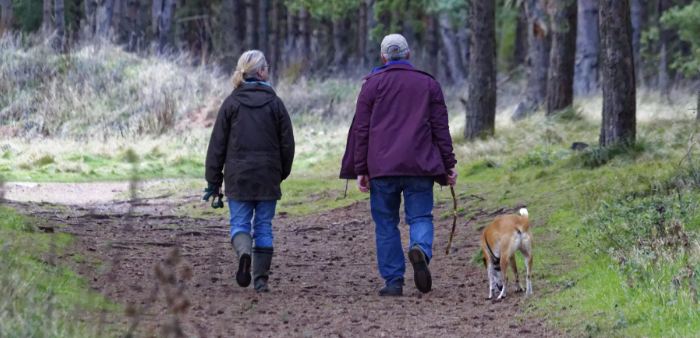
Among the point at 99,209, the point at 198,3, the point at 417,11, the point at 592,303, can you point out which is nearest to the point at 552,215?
the point at 592,303

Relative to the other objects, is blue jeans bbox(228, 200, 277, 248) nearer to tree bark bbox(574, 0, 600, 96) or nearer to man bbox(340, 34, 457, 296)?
man bbox(340, 34, 457, 296)

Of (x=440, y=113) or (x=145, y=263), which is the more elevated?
(x=440, y=113)

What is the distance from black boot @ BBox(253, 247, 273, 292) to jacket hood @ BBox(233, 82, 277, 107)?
116 centimetres

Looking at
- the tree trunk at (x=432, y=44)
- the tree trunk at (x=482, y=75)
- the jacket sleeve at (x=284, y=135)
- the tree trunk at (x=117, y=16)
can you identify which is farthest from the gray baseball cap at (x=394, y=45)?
the tree trunk at (x=432, y=44)

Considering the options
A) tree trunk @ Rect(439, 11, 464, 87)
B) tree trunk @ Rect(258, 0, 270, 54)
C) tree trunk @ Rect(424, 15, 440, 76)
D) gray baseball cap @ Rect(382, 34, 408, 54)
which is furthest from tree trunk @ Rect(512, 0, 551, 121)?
tree trunk @ Rect(424, 15, 440, 76)

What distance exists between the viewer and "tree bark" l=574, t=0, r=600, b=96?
22.1 meters

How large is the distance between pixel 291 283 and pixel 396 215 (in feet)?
3.78

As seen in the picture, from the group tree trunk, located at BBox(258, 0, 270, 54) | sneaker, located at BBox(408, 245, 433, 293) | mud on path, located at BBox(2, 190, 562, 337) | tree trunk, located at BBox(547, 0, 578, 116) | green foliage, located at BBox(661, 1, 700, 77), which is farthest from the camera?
tree trunk, located at BBox(258, 0, 270, 54)

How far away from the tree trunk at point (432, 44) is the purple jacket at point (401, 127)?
126 ft

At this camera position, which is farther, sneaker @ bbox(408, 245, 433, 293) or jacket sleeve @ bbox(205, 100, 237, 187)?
jacket sleeve @ bbox(205, 100, 237, 187)

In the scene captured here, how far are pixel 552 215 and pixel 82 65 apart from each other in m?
16.9

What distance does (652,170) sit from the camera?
933 cm

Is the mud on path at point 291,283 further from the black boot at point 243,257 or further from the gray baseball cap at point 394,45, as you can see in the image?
the gray baseball cap at point 394,45

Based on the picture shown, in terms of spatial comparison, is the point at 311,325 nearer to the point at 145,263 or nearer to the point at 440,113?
the point at 440,113
